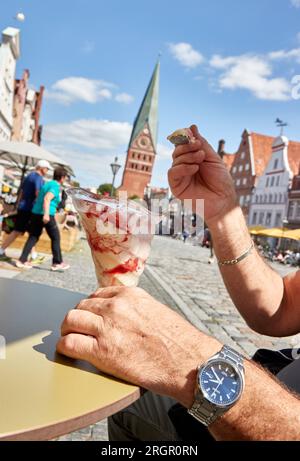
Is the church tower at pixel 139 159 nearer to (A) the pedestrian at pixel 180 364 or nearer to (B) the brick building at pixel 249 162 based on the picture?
(B) the brick building at pixel 249 162

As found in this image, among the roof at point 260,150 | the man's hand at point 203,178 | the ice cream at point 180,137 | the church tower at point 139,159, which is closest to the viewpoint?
the ice cream at point 180,137

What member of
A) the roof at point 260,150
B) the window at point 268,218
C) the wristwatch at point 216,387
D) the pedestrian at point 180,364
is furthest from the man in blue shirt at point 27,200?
the roof at point 260,150

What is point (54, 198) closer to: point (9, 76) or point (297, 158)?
point (9, 76)

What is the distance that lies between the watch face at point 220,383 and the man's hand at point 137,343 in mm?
22

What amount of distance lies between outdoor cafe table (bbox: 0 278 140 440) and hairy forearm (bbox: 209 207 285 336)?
653 mm

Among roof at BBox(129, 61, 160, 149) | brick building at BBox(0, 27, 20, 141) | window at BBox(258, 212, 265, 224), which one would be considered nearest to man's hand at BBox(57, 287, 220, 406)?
brick building at BBox(0, 27, 20, 141)

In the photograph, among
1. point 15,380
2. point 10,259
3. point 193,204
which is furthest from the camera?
point 10,259

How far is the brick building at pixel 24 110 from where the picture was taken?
108 feet

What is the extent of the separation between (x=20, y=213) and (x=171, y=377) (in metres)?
6.18

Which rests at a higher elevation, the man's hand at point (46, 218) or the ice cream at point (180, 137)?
the ice cream at point (180, 137)

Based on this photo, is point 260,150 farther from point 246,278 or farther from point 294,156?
point 246,278

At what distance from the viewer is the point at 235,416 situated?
2.63ft
